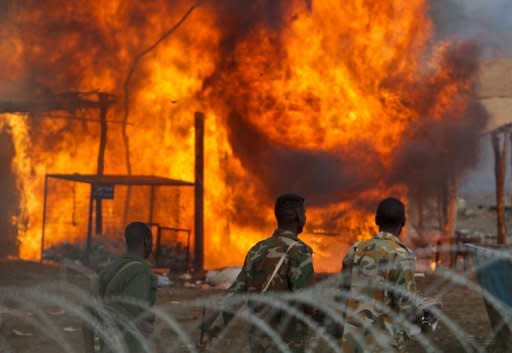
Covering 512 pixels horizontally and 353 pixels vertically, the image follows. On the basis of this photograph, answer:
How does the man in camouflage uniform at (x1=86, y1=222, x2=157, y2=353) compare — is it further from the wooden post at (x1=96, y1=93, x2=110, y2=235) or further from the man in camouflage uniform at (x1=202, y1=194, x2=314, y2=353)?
the wooden post at (x1=96, y1=93, x2=110, y2=235)

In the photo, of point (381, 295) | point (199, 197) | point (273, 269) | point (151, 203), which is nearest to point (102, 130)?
point (151, 203)

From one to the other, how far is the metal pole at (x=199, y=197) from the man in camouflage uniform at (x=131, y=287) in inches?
564

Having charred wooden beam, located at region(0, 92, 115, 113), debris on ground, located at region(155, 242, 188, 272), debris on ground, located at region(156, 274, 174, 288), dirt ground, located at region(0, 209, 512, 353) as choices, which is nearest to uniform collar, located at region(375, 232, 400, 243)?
dirt ground, located at region(0, 209, 512, 353)

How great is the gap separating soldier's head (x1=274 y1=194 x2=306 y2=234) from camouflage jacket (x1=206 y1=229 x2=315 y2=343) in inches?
2.1

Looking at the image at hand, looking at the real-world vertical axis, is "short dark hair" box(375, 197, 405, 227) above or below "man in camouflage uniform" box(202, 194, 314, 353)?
above

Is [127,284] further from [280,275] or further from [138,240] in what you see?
[280,275]

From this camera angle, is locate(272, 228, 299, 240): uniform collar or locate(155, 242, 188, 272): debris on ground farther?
locate(155, 242, 188, 272): debris on ground

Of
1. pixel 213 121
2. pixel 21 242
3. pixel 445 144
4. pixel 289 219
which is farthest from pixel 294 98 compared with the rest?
pixel 289 219

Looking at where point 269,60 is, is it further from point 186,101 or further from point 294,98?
point 186,101

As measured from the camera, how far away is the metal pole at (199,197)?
63.9ft

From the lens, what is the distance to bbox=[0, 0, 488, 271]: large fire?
2128cm

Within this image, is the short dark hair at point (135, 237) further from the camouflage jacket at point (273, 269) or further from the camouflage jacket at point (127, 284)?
the camouflage jacket at point (273, 269)

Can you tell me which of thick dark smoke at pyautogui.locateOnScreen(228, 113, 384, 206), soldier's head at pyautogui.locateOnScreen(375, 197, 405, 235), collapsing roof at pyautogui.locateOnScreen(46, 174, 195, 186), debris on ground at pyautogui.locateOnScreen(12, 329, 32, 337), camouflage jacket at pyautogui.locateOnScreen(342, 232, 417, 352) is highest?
thick dark smoke at pyautogui.locateOnScreen(228, 113, 384, 206)

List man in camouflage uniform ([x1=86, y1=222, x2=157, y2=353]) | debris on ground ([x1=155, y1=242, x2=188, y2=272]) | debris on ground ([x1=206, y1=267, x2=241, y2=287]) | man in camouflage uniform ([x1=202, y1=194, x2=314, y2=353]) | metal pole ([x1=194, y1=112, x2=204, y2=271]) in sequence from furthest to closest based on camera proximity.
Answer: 1. debris on ground ([x1=155, y1=242, x2=188, y2=272])
2. metal pole ([x1=194, y1=112, x2=204, y2=271])
3. debris on ground ([x1=206, y1=267, x2=241, y2=287])
4. man in camouflage uniform ([x1=86, y1=222, x2=157, y2=353])
5. man in camouflage uniform ([x1=202, y1=194, x2=314, y2=353])
